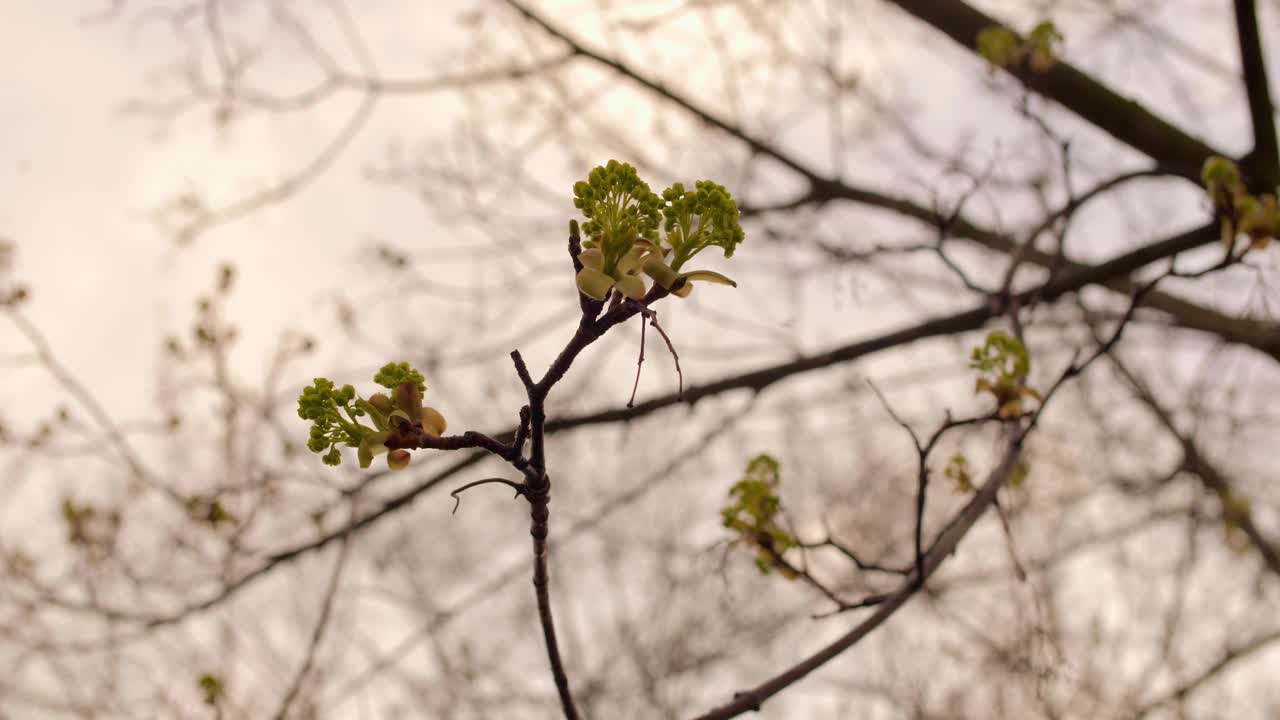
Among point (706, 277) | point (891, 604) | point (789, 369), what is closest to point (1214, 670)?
point (789, 369)

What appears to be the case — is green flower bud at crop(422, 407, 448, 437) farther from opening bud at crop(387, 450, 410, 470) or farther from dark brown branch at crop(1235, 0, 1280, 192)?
dark brown branch at crop(1235, 0, 1280, 192)

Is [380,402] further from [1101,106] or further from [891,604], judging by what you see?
[1101,106]

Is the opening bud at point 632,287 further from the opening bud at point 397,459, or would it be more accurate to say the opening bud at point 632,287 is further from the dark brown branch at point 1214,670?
the dark brown branch at point 1214,670

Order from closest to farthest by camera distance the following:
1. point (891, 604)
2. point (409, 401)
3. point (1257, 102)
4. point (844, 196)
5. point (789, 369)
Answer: point (409, 401), point (891, 604), point (1257, 102), point (789, 369), point (844, 196)

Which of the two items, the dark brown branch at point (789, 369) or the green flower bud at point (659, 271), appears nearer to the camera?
the green flower bud at point (659, 271)

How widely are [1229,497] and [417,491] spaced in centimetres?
404

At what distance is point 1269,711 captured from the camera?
512cm

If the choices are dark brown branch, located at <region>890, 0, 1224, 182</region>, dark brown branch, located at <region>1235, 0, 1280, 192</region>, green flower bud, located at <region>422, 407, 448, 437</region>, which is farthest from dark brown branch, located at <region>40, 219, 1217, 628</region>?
green flower bud, located at <region>422, 407, 448, 437</region>

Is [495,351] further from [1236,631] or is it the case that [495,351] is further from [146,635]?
[1236,631]

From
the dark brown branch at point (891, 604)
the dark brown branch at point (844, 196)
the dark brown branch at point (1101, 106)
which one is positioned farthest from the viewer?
the dark brown branch at point (844, 196)

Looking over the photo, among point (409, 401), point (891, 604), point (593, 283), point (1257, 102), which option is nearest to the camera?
point (593, 283)

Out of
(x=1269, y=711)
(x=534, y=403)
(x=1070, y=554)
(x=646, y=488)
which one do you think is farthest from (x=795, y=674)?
(x=1269, y=711)

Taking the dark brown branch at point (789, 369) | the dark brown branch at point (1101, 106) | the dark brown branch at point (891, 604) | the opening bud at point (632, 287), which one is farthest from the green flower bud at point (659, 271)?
the dark brown branch at point (1101, 106)

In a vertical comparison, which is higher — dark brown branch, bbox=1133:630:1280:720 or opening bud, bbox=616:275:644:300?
dark brown branch, bbox=1133:630:1280:720
